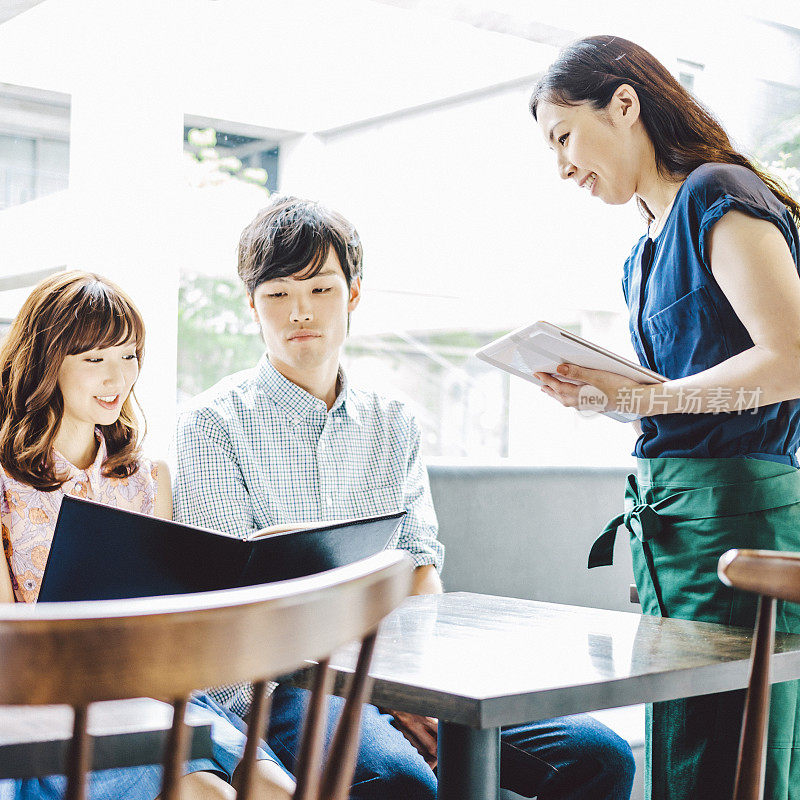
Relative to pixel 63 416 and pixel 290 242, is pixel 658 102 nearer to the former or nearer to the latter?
pixel 290 242

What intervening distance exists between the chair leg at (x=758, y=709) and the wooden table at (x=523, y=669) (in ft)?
0.45

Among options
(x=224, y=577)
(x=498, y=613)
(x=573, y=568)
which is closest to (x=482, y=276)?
(x=573, y=568)

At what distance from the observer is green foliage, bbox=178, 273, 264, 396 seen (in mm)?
4766

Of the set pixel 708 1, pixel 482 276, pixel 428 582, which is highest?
pixel 708 1

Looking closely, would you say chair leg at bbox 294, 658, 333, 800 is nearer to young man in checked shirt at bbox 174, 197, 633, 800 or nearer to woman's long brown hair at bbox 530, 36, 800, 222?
young man in checked shirt at bbox 174, 197, 633, 800

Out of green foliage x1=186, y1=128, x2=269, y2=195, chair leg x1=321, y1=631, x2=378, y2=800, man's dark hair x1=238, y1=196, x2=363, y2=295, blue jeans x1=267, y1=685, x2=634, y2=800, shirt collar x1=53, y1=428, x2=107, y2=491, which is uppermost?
green foliage x1=186, y1=128, x2=269, y2=195

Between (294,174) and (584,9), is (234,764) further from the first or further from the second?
(294,174)

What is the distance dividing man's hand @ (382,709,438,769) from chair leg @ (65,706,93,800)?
1.13 m

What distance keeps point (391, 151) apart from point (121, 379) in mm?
4233

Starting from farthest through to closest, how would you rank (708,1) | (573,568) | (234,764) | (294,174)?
(294,174)
(708,1)
(573,568)
(234,764)

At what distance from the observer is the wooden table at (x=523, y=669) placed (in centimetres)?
95

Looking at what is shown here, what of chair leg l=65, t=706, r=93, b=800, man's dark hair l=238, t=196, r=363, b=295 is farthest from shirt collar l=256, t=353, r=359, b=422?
chair leg l=65, t=706, r=93, b=800

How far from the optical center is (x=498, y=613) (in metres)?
1.43

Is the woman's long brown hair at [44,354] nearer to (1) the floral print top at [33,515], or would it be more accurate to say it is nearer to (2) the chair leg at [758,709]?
(1) the floral print top at [33,515]
